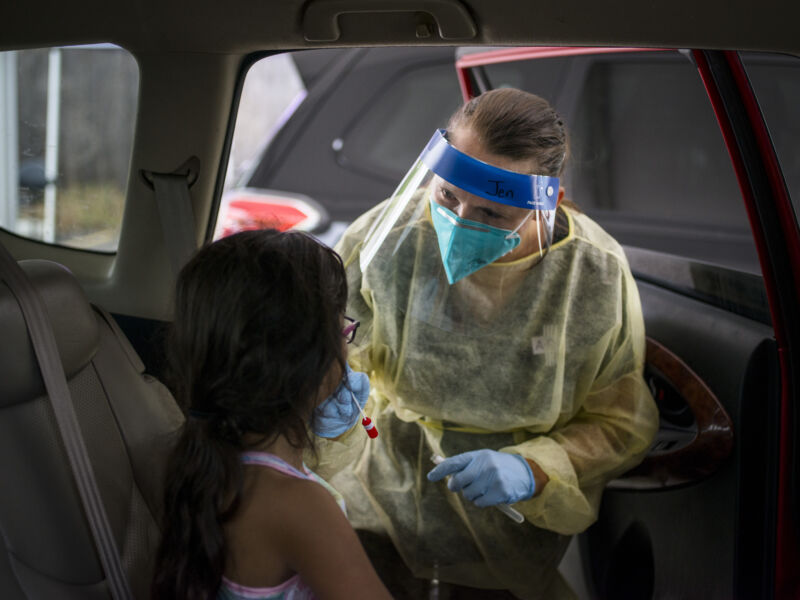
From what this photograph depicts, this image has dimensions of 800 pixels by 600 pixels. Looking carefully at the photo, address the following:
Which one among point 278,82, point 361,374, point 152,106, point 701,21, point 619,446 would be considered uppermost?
point 701,21

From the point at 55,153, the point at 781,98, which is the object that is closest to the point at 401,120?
the point at 781,98

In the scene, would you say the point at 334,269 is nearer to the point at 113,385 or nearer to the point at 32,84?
the point at 113,385

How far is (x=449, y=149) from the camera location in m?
1.36

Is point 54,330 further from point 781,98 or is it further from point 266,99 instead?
point 266,99

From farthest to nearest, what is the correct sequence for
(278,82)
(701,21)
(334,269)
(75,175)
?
(278,82), (75,175), (334,269), (701,21)

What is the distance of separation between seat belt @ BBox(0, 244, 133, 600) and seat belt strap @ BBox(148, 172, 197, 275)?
403mm

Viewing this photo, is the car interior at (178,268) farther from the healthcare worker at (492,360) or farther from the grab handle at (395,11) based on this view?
the healthcare worker at (492,360)

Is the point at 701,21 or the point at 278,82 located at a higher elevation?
the point at 701,21

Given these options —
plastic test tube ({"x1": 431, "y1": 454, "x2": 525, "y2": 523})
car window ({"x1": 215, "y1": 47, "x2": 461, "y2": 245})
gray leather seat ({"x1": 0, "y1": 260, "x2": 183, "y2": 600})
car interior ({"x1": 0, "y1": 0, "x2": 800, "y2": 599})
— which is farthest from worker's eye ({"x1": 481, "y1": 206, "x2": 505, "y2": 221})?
car window ({"x1": 215, "y1": 47, "x2": 461, "y2": 245})

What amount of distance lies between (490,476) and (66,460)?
2.19 feet

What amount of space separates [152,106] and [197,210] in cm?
21

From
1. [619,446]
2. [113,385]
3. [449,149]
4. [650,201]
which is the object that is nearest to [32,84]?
[113,385]

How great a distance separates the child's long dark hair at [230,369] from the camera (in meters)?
1.06

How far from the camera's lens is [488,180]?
52.7 inches
